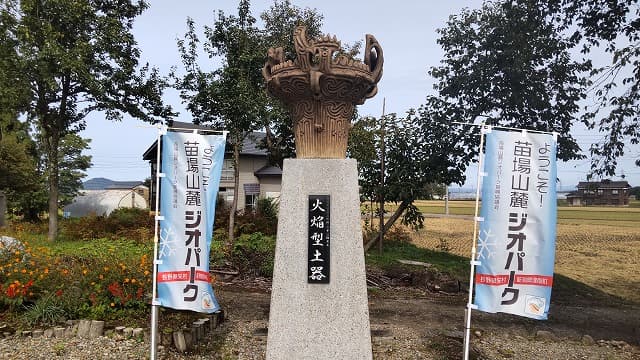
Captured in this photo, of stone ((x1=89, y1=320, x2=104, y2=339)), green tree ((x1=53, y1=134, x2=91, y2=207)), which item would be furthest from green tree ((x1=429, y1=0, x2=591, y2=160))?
green tree ((x1=53, y1=134, x2=91, y2=207))

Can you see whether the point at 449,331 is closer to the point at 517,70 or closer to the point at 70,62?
the point at 517,70

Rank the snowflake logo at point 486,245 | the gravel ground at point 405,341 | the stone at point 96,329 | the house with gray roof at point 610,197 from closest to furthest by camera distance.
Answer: the snowflake logo at point 486,245 → the gravel ground at point 405,341 → the stone at point 96,329 → the house with gray roof at point 610,197

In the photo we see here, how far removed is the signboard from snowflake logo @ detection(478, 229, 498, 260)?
58.9 inches

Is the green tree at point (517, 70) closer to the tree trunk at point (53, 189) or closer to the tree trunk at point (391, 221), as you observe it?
the tree trunk at point (391, 221)

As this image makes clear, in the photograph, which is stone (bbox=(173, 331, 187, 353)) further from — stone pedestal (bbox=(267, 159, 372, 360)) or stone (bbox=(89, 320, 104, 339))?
stone pedestal (bbox=(267, 159, 372, 360))

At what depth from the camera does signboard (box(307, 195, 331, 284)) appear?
3.67 m

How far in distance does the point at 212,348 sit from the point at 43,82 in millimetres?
10882

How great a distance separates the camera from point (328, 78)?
3.62 meters

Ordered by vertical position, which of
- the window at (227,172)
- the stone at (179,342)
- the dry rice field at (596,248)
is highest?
the window at (227,172)

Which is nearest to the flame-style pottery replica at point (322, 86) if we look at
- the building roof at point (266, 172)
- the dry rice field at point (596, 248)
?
the dry rice field at point (596, 248)

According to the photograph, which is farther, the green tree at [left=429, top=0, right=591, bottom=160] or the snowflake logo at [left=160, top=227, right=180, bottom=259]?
the green tree at [left=429, top=0, right=591, bottom=160]

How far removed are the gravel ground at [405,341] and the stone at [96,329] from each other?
112mm

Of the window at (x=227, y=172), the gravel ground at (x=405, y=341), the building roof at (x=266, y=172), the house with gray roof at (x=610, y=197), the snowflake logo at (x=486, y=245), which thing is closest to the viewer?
the snowflake logo at (x=486, y=245)

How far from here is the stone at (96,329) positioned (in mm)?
4777
